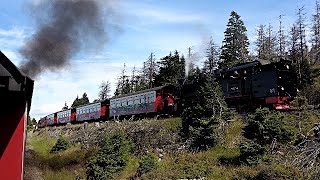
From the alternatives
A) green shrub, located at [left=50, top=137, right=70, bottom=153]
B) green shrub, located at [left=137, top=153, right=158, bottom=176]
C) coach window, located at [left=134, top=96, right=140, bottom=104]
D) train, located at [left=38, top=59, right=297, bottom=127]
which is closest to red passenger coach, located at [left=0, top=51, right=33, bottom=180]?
green shrub, located at [left=137, top=153, right=158, bottom=176]

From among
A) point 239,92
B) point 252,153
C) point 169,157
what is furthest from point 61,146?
point 252,153

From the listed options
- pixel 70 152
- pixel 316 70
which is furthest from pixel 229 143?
pixel 316 70

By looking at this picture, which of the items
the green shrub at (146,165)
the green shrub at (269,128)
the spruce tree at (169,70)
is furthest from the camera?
the spruce tree at (169,70)

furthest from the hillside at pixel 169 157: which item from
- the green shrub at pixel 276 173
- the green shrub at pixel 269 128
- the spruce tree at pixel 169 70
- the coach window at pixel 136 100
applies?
the spruce tree at pixel 169 70

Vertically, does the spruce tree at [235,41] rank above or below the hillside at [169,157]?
above

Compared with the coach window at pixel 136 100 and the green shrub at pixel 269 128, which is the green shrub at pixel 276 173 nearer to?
the green shrub at pixel 269 128

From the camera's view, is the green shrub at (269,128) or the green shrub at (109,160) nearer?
the green shrub at (269,128)

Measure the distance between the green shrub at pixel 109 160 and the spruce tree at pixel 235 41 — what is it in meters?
42.8

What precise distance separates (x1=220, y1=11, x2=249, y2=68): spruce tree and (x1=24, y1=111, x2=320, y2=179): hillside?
36.0 meters

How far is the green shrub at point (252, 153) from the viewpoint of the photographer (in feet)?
62.7

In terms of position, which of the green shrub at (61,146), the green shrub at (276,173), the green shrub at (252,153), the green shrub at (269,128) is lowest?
the green shrub at (61,146)

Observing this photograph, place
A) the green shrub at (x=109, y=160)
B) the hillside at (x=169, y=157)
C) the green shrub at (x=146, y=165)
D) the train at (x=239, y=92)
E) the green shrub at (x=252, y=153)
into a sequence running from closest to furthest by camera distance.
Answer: the hillside at (x=169, y=157), the green shrub at (x=252, y=153), the green shrub at (x=146, y=165), the green shrub at (x=109, y=160), the train at (x=239, y=92)

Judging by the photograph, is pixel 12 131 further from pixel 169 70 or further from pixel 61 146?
pixel 169 70

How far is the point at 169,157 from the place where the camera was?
24.7 m
